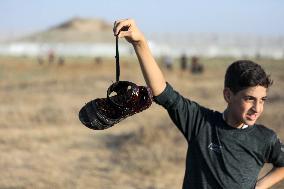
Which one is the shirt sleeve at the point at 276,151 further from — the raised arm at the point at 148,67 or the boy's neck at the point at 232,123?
the raised arm at the point at 148,67

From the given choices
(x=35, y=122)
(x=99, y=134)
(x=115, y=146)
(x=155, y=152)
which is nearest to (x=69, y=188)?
(x=155, y=152)

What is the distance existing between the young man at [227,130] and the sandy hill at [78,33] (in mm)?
103952

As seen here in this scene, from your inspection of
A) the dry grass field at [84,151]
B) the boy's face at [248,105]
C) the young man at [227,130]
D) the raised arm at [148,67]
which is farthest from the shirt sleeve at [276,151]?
the dry grass field at [84,151]

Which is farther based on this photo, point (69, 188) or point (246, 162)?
point (69, 188)

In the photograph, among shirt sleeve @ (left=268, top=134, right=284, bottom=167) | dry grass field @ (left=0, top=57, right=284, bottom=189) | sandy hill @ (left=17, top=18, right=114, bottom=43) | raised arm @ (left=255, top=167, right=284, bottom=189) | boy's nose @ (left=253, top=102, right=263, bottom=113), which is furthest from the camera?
sandy hill @ (left=17, top=18, right=114, bottom=43)

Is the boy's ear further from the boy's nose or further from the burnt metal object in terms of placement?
the burnt metal object

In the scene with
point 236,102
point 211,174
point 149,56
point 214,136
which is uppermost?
point 149,56

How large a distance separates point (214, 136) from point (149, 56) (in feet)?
1.78

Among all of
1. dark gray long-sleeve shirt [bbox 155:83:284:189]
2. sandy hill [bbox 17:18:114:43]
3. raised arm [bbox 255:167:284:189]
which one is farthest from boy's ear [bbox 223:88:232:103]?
sandy hill [bbox 17:18:114:43]

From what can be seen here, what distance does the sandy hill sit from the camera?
108375mm

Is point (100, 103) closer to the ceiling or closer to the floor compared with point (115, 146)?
closer to the ceiling

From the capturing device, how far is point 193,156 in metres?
2.66

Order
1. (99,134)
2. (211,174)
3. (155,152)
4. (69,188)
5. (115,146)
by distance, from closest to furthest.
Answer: (211,174), (69,188), (155,152), (115,146), (99,134)

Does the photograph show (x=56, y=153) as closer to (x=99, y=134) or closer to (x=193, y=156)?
(x=99, y=134)
